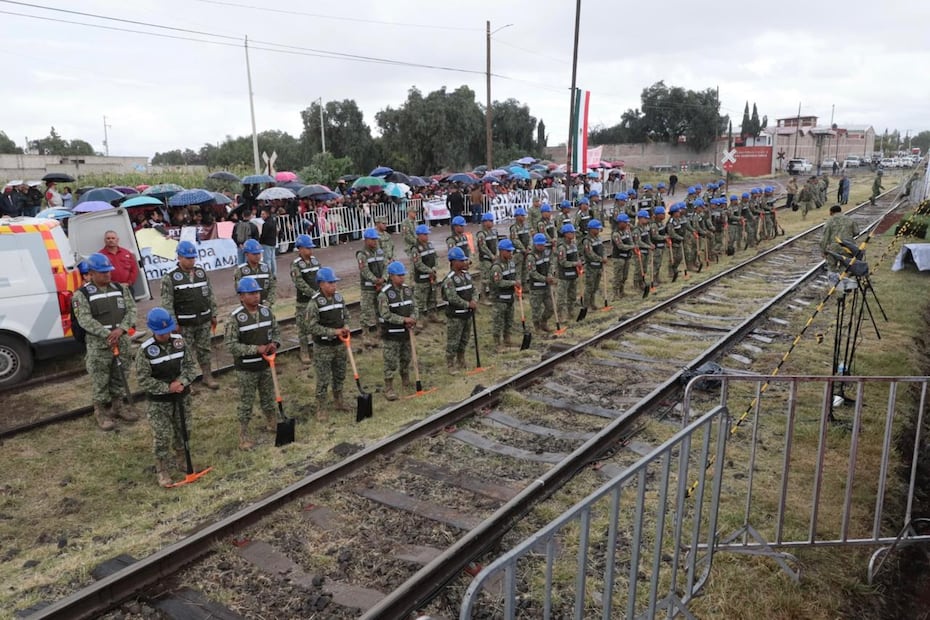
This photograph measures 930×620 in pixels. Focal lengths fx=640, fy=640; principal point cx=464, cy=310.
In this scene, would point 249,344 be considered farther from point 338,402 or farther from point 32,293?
point 32,293

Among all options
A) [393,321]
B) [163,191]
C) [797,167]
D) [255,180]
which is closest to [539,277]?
[393,321]

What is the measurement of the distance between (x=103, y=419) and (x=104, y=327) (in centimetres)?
117

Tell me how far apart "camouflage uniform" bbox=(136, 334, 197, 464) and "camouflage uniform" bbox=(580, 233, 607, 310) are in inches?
332

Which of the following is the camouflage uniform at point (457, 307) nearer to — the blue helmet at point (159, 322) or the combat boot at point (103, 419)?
the blue helmet at point (159, 322)

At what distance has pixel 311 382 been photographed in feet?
30.7

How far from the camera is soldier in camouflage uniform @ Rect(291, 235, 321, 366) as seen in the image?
9906 millimetres

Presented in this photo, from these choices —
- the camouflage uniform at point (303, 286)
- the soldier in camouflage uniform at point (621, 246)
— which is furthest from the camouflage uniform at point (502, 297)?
the soldier in camouflage uniform at point (621, 246)

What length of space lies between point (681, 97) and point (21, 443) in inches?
2869

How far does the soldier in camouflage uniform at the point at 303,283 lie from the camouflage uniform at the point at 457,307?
2.20 meters

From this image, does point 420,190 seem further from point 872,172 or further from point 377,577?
point 872,172

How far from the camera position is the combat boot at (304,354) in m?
10.0

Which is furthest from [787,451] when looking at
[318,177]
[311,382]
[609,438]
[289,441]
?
[318,177]

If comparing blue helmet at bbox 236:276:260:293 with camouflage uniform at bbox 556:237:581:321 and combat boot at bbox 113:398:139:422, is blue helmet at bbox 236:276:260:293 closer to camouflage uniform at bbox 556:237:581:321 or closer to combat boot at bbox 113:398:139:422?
combat boot at bbox 113:398:139:422

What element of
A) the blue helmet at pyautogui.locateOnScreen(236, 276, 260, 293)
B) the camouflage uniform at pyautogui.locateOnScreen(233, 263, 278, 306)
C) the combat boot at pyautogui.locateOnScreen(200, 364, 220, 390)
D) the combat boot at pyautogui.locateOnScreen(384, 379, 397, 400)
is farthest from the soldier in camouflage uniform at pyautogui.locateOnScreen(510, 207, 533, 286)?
the blue helmet at pyautogui.locateOnScreen(236, 276, 260, 293)
